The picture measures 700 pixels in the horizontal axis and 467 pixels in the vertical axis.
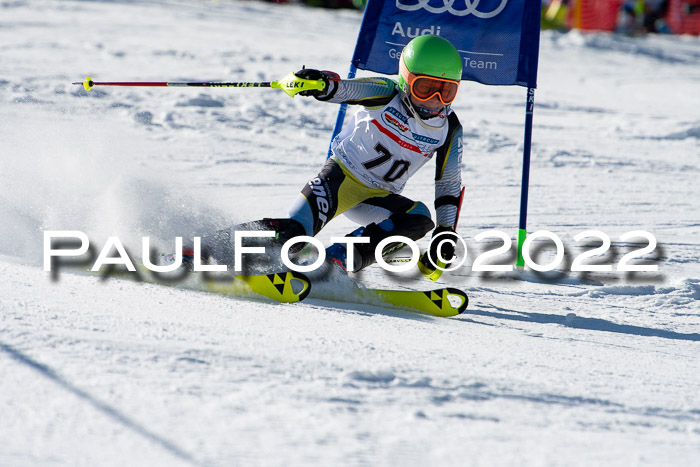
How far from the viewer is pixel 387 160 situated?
173 inches

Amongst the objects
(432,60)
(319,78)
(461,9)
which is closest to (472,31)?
(461,9)

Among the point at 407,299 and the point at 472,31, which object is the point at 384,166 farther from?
Result: the point at 472,31

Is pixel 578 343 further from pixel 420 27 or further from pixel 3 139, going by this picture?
pixel 3 139

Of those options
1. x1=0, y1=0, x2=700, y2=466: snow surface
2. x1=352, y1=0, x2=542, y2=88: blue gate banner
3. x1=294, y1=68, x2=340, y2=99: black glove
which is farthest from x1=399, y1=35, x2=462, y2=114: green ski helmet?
x1=0, y1=0, x2=700, y2=466: snow surface

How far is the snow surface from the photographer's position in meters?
2.31

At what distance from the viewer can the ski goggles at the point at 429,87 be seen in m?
4.12

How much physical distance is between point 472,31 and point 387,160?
4.16ft

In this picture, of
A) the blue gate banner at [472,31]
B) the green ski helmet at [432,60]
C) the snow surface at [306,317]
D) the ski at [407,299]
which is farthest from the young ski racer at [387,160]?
the blue gate banner at [472,31]

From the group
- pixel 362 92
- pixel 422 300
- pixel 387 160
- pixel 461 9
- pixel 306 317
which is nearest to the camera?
pixel 306 317

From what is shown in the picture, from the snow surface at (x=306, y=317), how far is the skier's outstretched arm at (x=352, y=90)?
1073 mm

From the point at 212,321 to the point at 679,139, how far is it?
736 cm

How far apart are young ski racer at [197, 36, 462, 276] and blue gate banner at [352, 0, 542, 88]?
813mm

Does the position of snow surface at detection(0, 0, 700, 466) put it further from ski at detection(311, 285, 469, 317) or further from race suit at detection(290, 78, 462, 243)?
race suit at detection(290, 78, 462, 243)

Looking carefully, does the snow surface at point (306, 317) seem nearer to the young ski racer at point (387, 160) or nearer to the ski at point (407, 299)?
the ski at point (407, 299)
